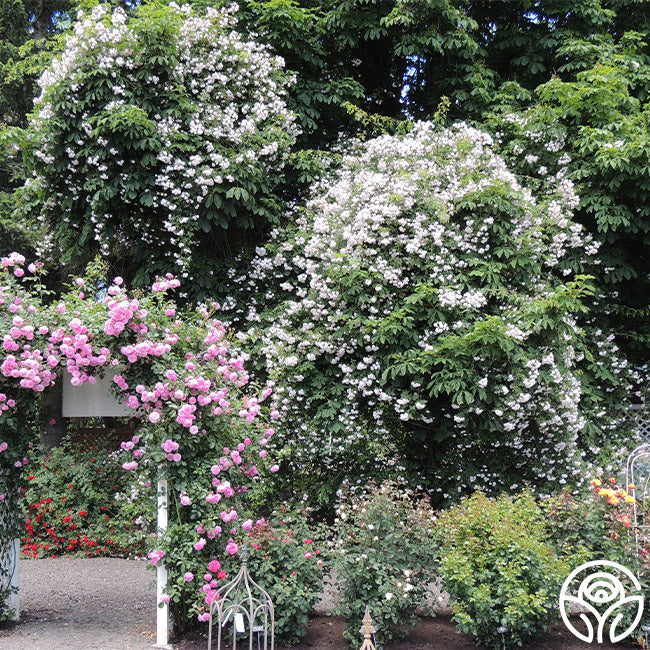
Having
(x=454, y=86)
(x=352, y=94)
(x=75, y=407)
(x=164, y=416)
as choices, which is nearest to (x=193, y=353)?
(x=164, y=416)

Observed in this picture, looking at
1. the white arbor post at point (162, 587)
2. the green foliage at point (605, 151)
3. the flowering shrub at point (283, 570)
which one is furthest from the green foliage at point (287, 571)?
the green foliage at point (605, 151)

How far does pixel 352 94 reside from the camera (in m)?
8.10

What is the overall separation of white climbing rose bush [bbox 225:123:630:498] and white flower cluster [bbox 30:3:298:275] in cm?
117

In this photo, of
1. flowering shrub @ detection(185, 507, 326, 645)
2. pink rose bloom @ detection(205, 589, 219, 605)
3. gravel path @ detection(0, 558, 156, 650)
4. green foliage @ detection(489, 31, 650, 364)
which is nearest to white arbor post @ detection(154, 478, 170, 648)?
gravel path @ detection(0, 558, 156, 650)

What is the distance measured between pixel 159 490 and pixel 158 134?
409 cm

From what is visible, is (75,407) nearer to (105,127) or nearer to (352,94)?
(105,127)

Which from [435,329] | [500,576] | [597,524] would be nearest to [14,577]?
[500,576]

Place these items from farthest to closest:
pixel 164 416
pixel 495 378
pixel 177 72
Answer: pixel 177 72 → pixel 495 378 → pixel 164 416

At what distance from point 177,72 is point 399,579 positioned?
567 centimetres

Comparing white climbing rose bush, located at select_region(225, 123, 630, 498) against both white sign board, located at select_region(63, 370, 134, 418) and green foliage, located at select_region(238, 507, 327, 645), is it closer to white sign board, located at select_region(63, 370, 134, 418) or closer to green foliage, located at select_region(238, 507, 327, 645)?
white sign board, located at select_region(63, 370, 134, 418)

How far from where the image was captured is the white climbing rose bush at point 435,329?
5.39 metres

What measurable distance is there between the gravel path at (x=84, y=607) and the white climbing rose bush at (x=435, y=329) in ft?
6.45

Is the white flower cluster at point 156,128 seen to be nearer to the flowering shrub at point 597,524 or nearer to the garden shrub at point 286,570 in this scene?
the garden shrub at point 286,570

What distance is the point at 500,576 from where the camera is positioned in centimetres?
376
